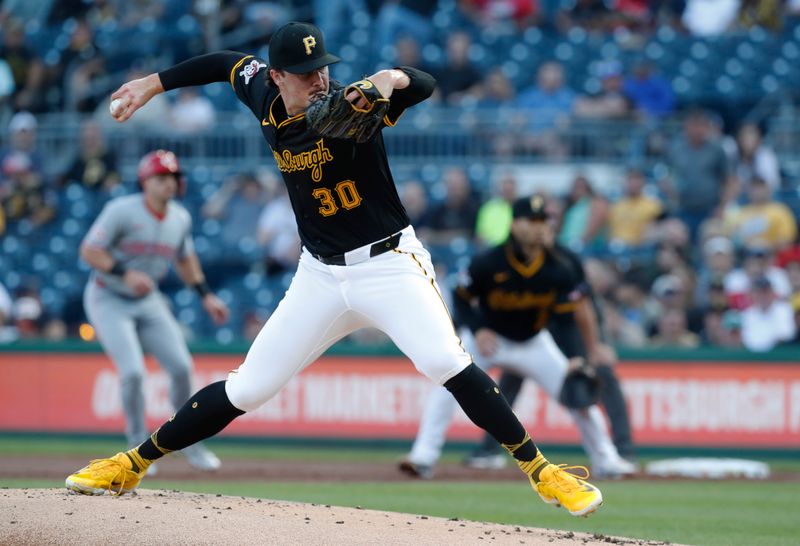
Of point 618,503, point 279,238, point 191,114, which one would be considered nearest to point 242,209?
point 279,238

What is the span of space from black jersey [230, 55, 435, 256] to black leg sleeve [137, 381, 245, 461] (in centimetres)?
85

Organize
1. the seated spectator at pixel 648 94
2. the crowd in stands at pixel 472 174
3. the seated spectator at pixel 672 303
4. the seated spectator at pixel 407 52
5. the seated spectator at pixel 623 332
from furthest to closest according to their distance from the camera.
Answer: the seated spectator at pixel 407 52 < the seated spectator at pixel 648 94 < the crowd in stands at pixel 472 174 < the seated spectator at pixel 623 332 < the seated spectator at pixel 672 303

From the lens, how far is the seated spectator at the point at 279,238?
626 inches

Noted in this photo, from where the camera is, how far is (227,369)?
45.8 feet

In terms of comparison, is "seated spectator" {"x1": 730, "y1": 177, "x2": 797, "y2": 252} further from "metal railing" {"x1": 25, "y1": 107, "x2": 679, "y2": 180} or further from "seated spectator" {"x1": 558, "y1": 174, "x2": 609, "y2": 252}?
"metal railing" {"x1": 25, "y1": 107, "x2": 679, "y2": 180}

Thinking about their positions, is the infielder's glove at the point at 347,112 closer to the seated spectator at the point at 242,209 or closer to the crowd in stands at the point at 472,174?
the crowd in stands at the point at 472,174

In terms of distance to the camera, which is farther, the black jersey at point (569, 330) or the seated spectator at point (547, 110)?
the seated spectator at point (547, 110)

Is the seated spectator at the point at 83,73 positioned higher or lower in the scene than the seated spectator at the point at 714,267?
higher

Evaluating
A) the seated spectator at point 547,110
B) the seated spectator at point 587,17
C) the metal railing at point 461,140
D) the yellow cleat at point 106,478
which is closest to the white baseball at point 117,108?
the yellow cleat at point 106,478

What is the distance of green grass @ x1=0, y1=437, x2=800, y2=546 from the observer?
294 inches

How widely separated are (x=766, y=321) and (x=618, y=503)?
5.23 meters

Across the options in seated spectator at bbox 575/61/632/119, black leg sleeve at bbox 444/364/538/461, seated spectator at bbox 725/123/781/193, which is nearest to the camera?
black leg sleeve at bbox 444/364/538/461

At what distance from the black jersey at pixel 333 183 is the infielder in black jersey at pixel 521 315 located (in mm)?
3906

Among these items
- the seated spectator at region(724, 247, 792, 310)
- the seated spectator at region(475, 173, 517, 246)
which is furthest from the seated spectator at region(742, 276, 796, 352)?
the seated spectator at region(475, 173, 517, 246)
